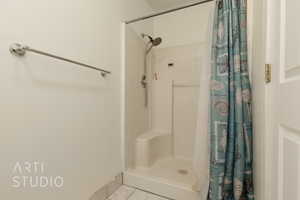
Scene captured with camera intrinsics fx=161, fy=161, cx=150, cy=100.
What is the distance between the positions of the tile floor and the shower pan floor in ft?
0.13

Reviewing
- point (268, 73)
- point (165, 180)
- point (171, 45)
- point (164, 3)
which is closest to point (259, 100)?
point (268, 73)

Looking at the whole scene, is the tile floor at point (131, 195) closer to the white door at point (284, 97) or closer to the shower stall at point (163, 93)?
the shower stall at point (163, 93)

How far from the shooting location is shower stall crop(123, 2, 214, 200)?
1.62 metres

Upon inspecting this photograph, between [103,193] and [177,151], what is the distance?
1.07 metres

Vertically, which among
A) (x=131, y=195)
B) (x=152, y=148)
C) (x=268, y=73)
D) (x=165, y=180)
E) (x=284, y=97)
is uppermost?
(x=268, y=73)

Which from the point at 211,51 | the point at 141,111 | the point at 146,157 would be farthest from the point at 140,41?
the point at 146,157

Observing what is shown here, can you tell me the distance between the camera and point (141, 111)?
6.28 ft

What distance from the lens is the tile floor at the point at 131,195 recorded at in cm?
133

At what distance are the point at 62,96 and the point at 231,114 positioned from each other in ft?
3.48

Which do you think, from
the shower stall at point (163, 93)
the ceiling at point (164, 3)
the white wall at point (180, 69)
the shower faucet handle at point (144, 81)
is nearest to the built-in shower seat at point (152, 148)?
the shower stall at point (163, 93)

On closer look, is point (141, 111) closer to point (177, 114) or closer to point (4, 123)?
point (177, 114)

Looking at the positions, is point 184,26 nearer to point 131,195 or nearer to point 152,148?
point 152,148

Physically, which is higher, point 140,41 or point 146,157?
point 140,41

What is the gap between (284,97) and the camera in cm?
57
